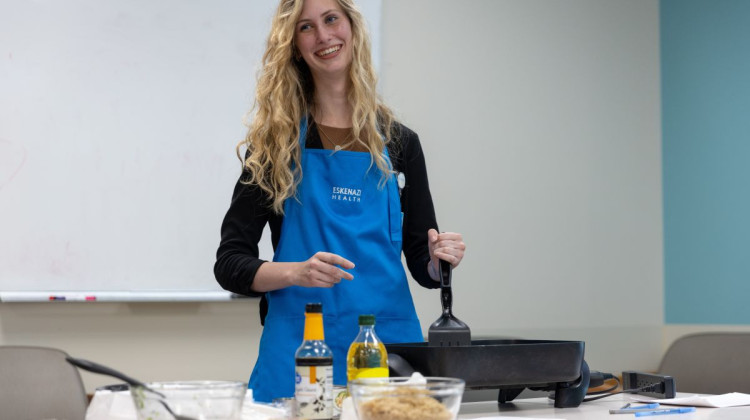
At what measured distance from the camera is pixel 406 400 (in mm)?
1032

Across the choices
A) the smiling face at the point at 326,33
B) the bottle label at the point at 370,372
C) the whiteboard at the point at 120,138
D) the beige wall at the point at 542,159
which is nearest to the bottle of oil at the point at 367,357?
the bottle label at the point at 370,372

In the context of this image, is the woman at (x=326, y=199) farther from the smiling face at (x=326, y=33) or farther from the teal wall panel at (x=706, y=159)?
the teal wall panel at (x=706, y=159)

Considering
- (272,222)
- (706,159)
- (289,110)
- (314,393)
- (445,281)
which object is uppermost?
(706,159)

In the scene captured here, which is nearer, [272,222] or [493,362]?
[493,362]

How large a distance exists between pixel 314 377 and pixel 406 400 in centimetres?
23

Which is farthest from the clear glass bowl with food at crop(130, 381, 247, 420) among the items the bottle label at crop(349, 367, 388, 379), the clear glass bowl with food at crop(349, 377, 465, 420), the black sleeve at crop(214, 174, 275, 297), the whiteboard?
the whiteboard

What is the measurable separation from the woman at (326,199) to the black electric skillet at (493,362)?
0.22 m

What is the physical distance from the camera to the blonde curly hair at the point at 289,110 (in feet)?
5.73

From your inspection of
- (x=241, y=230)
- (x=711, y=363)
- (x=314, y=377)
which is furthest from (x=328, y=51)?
(x=711, y=363)

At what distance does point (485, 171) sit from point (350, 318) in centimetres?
197

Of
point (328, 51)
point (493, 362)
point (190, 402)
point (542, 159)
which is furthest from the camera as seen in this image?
point (542, 159)

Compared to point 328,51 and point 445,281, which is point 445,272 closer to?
point 445,281

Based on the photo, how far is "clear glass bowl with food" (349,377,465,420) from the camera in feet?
3.33

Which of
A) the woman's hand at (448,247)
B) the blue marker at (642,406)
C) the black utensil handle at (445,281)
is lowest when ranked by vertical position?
the blue marker at (642,406)
